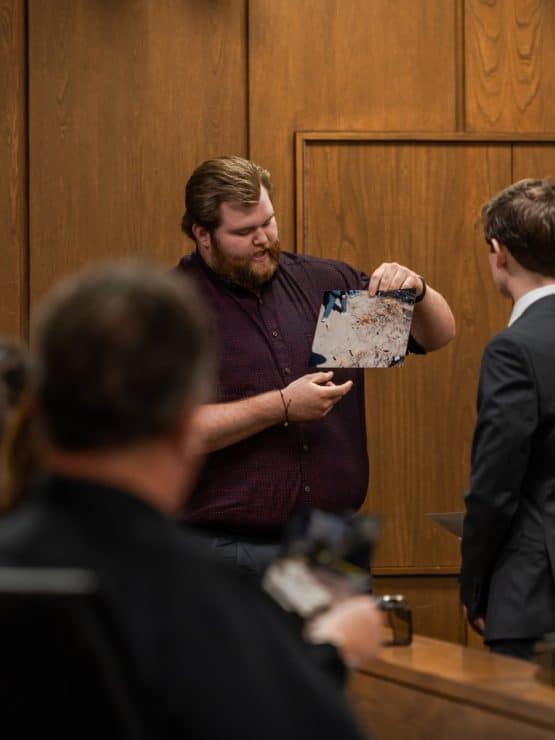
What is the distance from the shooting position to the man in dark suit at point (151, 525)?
132 cm

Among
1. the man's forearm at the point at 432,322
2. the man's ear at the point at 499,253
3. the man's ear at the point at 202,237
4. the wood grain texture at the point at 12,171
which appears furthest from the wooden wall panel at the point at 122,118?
the man's ear at the point at 499,253

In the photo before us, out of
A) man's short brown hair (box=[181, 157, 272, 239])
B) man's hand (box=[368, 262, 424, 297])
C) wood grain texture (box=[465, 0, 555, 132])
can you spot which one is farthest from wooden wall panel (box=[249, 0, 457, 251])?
man's hand (box=[368, 262, 424, 297])

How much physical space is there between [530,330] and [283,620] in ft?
6.11

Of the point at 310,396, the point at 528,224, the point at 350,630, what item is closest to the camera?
the point at 350,630

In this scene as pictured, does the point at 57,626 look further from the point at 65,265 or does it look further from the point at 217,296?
the point at 65,265

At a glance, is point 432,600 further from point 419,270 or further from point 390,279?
point 390,279

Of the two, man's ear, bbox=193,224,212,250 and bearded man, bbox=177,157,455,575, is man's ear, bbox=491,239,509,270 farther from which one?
man's ear, bbox=193,224,212,250

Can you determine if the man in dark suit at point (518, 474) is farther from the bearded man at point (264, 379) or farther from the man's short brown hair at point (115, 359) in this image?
the man's short brown hair at point (115, 359)

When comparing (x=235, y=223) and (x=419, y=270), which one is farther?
(x=419, y=270)

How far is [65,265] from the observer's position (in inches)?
211

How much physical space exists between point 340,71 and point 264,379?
197cm

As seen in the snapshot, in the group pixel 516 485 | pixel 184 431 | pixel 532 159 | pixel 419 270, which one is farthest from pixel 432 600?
pixel 184 431

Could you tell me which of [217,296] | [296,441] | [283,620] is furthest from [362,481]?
[283,620]

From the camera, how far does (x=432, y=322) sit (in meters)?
4.01
